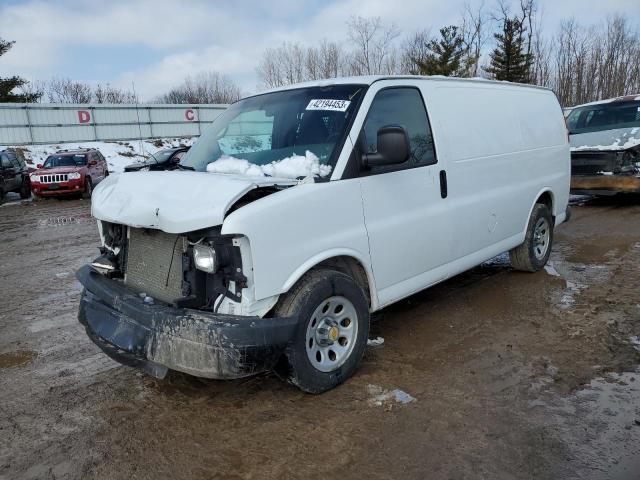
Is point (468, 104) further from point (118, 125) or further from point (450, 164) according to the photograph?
point (118, 125)

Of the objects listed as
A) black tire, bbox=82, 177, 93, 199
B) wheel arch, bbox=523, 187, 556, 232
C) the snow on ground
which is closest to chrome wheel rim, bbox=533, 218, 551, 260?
wheel arch, bbox=523, 187, 556, 232

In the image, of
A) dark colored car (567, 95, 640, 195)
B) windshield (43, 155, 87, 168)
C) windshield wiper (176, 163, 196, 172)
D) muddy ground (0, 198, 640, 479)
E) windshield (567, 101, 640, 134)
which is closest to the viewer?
muddy ground (0, 198, 640, 479)

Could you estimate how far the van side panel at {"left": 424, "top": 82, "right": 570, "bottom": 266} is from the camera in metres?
4.55

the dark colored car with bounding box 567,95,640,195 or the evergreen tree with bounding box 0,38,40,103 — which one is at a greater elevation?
the evergreen tree with bounding box 0,38,40,103

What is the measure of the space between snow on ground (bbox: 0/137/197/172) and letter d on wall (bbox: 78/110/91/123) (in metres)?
1.49

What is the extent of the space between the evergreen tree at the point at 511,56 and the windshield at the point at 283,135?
37.9 meters

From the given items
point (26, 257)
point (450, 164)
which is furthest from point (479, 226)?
point (26, 257)

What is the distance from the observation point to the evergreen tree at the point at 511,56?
38.3 m

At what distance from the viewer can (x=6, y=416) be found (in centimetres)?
347

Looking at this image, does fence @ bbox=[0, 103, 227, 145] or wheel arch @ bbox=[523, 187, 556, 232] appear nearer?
wheel arch @ bbox=[523, 187, 556, 232]

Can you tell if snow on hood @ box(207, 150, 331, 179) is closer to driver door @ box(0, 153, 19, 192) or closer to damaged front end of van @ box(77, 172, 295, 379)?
damaged front end of van @ box(77, 172, 295, 379)

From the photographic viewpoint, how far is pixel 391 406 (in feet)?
11.2

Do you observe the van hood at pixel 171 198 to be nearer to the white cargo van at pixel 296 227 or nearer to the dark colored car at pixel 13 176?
the white cargo van at pixel 296 227

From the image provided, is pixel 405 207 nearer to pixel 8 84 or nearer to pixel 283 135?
pixel 283 135
